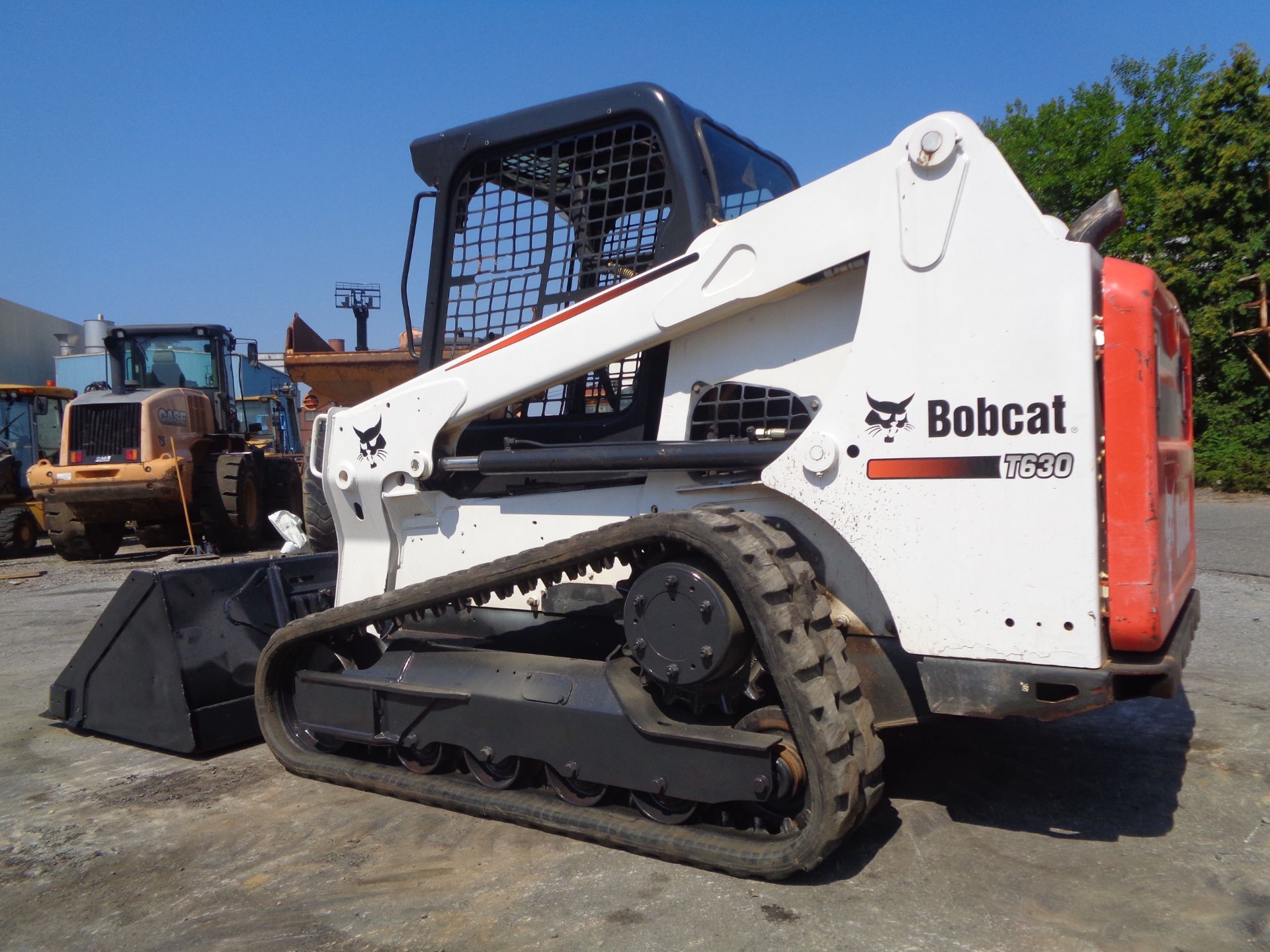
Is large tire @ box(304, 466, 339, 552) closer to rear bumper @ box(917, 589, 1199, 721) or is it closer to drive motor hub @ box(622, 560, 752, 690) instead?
drive motor hub @ box(622, 560, 752, 690)

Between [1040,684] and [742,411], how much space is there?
4.18 feet

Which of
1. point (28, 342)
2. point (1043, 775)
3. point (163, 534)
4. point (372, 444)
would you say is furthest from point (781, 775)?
point (28, 342)

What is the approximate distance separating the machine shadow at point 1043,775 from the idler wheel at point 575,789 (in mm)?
761

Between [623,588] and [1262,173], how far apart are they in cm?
1750

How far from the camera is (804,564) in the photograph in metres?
3.00

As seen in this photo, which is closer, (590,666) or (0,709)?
(590,666)

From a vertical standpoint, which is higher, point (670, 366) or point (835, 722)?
point (670, 366)

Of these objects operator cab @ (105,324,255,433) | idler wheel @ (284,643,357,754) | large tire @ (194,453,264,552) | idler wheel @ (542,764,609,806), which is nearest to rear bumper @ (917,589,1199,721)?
idler wheel @ (542,764,609,806)

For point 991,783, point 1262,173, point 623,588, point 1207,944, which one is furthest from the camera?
point 1262,173

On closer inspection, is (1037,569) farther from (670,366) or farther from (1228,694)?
(1228,694)

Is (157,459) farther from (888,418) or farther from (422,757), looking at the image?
(888,418)

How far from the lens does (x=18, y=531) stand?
1438 cm

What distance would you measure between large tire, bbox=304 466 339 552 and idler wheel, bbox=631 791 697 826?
469 centimetres

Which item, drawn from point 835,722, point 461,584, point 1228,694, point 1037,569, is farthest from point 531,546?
point 1228,694
